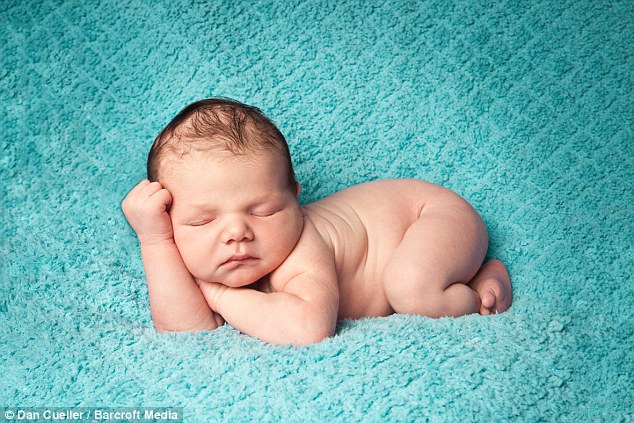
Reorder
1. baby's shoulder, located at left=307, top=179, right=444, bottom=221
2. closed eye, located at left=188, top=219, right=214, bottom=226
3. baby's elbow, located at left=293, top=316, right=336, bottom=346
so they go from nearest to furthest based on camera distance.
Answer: baby's elbow, located at left=293, top=316, right=336, bottom=346
closed eye, located at left=188, top=219, right=214, bottom=226
baby's shoulder, located at left=307, top=179, right=444, bottom=221

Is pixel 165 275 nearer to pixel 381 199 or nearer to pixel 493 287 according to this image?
pixel 381 199

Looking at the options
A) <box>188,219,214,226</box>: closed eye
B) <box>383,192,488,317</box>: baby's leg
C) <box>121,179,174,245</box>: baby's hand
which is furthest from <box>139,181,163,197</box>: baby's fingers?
<box>383,192,488,317</box>: baby's leg

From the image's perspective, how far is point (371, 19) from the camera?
2.11m

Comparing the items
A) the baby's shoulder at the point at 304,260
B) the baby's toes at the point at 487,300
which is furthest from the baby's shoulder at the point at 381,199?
the baby's toes at the point at 487,300

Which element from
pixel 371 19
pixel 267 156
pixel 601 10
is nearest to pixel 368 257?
pixel 267 156

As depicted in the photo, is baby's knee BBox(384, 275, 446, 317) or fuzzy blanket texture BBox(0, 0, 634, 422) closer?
fuzzy blanket texture BBox(0, 0, 634, 422)

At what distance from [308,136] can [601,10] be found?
3.05ft

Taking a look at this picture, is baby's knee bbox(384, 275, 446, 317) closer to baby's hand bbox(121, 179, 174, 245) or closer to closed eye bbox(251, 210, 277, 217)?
closed eye bbox(251, 210, 277, 217)

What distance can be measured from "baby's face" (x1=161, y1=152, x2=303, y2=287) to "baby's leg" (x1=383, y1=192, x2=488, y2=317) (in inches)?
10.7

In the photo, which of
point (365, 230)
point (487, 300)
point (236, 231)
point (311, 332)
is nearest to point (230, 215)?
point (236, 231)

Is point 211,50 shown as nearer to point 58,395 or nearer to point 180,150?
point 180,150

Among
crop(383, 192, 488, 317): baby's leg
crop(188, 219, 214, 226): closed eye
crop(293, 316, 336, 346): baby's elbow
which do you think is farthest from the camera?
crop(383, 192, 488, 317): baby's leg

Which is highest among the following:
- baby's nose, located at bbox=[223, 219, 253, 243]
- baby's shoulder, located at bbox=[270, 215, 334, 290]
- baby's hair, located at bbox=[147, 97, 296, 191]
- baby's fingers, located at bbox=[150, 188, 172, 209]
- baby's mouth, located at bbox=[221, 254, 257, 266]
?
baby's hair, located at bbox=[147, 97, 296, 191]

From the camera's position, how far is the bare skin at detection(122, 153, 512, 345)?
1.48m
